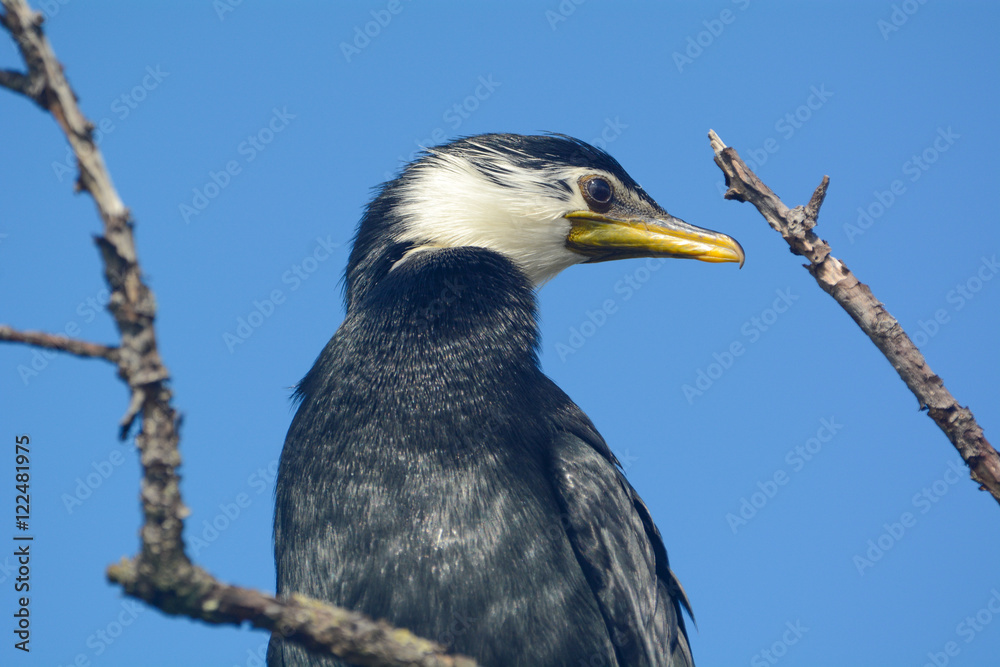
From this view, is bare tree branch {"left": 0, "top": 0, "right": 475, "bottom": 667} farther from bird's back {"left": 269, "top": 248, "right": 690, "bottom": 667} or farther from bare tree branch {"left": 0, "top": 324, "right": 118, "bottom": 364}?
bird's back {"left": 269, "top": 248, "right": 690, "bottom": 667}

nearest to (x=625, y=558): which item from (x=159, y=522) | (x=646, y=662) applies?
(x=646, y=662)

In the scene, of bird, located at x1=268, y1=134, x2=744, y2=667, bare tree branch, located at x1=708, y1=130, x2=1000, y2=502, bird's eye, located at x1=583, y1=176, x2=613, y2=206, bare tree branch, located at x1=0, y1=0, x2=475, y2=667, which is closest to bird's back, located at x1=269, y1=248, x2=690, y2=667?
bird, located at x1=268, y1=134, x2=744, y2=667

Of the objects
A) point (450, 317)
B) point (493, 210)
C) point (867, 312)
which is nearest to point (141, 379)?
point (867, 312)

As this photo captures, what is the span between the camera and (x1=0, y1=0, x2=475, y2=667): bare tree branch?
8.71 ft

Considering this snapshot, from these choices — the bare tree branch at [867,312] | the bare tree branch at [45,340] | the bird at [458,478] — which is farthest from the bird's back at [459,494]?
the bare tree branch at [45,340]

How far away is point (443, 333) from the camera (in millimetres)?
6617

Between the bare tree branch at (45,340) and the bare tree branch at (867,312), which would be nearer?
the bare tree branch at (45,340)

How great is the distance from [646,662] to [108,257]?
540 centimetres

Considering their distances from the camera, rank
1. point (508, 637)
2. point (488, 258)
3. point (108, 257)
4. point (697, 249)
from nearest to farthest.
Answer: point (108, 257) → point (508, 637) → point (488, 258) → point (697, 249)

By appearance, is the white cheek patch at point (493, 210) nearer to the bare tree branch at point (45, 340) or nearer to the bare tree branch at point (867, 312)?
the bare tree branch at point (867, 312)

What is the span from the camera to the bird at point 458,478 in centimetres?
593

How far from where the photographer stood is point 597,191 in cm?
828

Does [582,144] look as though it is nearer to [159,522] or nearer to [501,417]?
[501,417]

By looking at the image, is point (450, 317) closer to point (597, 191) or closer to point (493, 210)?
point (493, 210)
